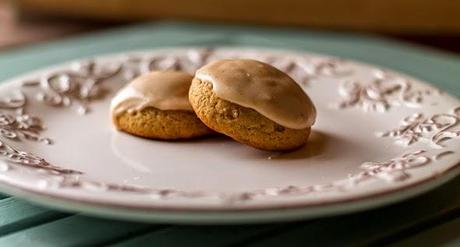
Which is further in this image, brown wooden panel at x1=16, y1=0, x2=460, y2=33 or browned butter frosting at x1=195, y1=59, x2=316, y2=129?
brown wooden panel at x1=16, y1=0, x2=460, y2=33

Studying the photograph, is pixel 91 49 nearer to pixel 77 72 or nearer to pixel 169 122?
pixel 77 72

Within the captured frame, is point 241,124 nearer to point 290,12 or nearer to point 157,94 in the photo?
point 157,94

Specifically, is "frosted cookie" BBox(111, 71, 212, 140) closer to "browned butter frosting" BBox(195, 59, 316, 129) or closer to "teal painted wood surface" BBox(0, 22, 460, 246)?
"browned butter frosting" BBox(195, 59, 316, 129)

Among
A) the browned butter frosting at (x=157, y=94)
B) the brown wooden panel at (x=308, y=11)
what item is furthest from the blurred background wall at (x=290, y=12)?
the browned butter frosting at (x=157, y=94)

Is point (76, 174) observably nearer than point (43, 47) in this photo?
Yes

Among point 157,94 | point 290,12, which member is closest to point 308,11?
point 290,12

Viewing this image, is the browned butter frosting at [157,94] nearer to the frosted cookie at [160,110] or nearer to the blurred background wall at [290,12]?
the frosted cookie at [160,110]

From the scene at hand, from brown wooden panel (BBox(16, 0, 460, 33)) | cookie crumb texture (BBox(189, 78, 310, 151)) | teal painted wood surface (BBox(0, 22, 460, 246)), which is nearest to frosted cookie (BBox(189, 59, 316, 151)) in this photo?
cookie crumb texture (BBox(189, 78, 310, 151))

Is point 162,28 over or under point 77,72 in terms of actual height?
over

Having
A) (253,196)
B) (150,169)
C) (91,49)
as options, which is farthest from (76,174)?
(91,49)
